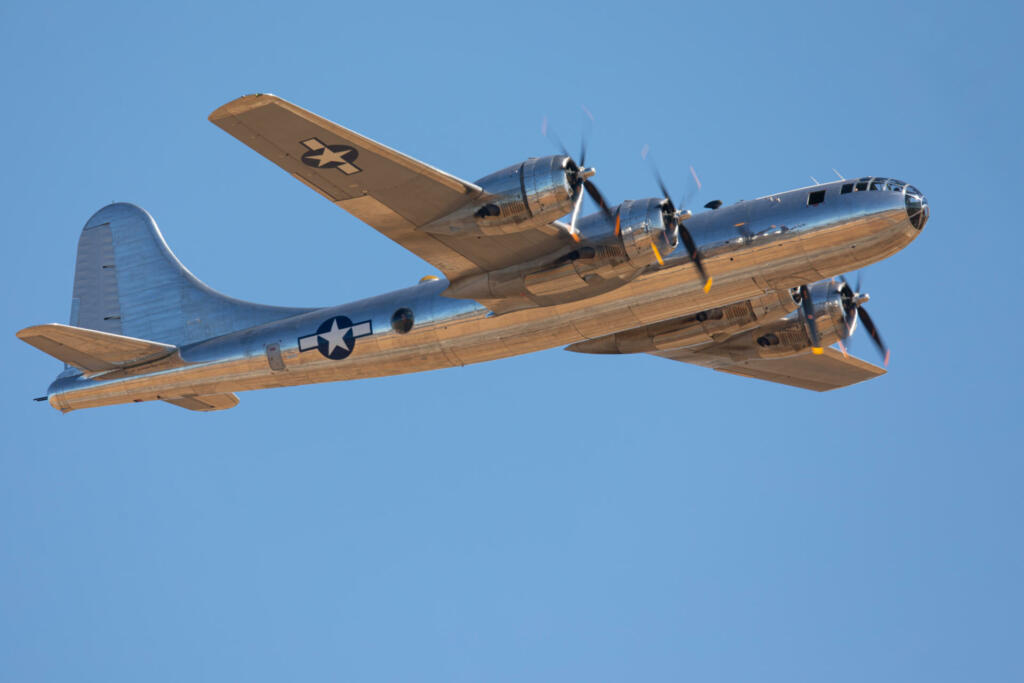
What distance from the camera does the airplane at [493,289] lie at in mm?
21703

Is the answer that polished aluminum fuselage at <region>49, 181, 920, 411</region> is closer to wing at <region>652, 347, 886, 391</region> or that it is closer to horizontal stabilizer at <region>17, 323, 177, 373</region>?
horizontal stabilizer at <region>17, 323, 177, 373</region>

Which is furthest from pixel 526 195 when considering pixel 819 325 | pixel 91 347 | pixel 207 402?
pixel 91 347

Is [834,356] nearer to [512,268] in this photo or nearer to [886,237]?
[886,237]

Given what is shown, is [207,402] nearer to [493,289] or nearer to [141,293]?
[141,293]

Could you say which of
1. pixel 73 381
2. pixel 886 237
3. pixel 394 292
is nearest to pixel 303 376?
pixel 394 292

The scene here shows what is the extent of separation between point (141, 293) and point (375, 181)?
10887 mm

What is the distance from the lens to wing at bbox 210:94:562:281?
20.5 meters

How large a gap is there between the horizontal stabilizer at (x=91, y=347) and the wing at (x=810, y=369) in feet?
45.2

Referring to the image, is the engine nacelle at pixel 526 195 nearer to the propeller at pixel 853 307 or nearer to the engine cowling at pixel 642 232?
the engine cowling at pixel 642 232

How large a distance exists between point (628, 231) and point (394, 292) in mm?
6291

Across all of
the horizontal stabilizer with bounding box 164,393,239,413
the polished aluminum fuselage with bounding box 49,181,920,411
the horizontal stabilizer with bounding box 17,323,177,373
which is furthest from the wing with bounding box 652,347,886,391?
the horizontal stabilizer with bounding box 17,323,177,373

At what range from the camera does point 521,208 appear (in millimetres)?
21422

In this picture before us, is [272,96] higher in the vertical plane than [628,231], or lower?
higher

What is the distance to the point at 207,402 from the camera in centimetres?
2834
